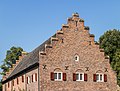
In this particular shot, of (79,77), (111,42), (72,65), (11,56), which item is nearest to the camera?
(72,65)

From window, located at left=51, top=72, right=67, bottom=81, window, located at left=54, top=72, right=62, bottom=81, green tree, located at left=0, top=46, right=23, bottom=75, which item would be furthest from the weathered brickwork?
green tree, located at left=0, top=46, right=23, bottom=75

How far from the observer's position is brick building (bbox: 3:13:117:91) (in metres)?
42.0

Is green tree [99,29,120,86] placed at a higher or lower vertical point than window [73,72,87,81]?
higher

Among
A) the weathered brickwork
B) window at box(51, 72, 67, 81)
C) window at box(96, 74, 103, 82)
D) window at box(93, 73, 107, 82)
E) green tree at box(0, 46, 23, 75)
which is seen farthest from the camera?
green tree at box(0, 46, 23, 75)

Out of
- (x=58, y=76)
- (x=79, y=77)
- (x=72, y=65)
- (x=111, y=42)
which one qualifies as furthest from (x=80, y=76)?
(x=111, y=42)

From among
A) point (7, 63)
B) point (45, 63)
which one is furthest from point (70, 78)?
point (7, 63)

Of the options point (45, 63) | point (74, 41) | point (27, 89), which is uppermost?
point (74, 41)

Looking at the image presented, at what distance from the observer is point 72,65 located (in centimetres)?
4384

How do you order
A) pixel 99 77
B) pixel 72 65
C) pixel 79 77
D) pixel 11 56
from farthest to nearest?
pixel 11 56 → pixel 99 77 → pixel 79 77 → pixel 72 65

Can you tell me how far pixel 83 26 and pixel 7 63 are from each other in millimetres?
43522

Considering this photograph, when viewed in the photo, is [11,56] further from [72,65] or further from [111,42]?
[72,65]

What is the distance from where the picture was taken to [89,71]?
4466 centimetres

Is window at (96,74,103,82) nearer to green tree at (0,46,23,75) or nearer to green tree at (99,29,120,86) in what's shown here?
green tree at (99,29,120,86)

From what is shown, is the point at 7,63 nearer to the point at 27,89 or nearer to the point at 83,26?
the point at 27,89
